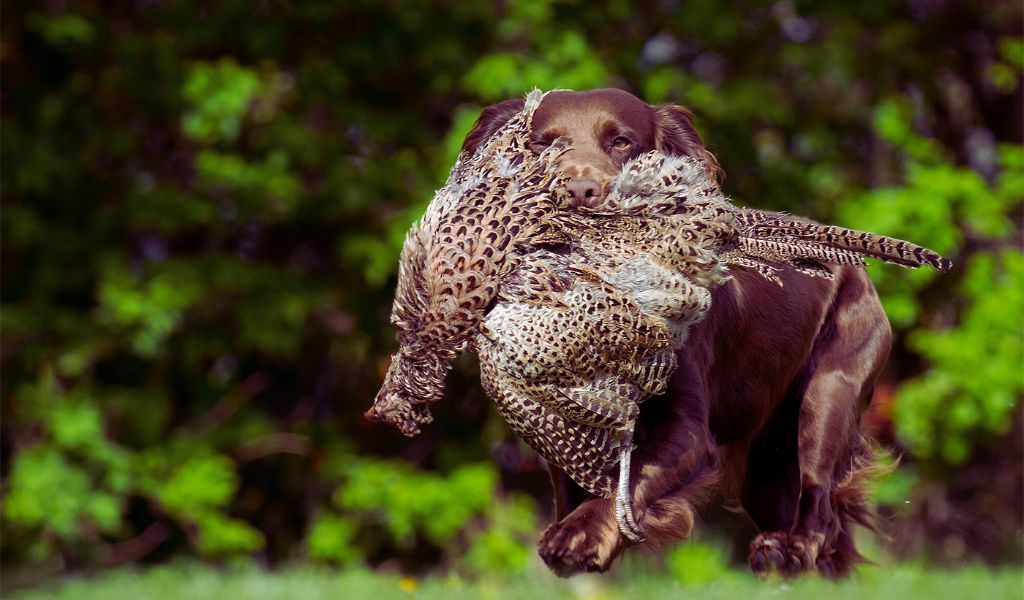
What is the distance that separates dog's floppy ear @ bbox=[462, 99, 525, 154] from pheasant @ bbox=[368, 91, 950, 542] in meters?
0.48

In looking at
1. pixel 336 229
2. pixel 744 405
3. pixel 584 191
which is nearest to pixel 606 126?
pixel 584 191

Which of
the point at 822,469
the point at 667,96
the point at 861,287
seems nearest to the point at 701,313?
the point at 822,469

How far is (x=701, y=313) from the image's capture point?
2.99m

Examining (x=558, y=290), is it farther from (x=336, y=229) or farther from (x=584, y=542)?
(x=336, y=229)

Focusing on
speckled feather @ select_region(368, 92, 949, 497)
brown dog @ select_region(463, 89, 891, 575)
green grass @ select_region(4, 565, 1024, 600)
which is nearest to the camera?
speckled feather @ select_region(368, 92, 949, 497)

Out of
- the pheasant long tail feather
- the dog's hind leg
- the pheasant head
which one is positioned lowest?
the dog's hind leg

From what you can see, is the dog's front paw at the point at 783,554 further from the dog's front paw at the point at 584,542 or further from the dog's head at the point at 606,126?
the dog's head at the point at 606,126

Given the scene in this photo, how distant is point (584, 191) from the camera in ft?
9.80

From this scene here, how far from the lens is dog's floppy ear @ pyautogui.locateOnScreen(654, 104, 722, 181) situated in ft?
11.8

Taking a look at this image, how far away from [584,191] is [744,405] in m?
1.02

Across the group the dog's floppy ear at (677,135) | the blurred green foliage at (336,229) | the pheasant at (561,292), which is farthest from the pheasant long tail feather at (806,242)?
the blurred green foliage at (336,229)

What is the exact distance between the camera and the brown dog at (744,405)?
9.83 ft

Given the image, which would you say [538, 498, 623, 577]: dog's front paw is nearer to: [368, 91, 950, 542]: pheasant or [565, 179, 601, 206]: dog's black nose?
[368, 91, 950, 542]: pheasant

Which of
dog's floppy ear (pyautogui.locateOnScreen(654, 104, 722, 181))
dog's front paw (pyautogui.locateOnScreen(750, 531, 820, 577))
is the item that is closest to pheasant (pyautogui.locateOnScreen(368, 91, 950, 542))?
dog's floppy ear (pyautogui.locateOnScreen(654, 104, 722, 181))
